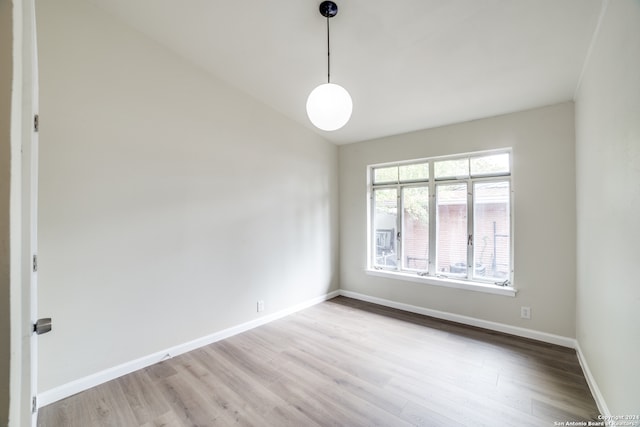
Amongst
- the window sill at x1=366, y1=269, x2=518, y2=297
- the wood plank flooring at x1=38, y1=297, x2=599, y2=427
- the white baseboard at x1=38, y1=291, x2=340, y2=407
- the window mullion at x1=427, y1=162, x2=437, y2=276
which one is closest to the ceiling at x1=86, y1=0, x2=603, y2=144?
the window mullion at x1=427, y1=162, x2=437, y2=276

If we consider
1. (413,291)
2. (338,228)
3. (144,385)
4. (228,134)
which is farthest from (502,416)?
(228,134)

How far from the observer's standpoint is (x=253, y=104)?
140 inches

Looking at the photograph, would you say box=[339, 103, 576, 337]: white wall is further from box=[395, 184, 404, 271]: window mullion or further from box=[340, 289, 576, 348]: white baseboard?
box=[395, 184, 404, 271]: window mullion

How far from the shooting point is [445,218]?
3.82 m

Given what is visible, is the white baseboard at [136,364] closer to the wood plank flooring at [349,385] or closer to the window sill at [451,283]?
the wood plank flooring at [349,385]

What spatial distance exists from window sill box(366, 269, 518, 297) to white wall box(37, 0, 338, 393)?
167 centimetres

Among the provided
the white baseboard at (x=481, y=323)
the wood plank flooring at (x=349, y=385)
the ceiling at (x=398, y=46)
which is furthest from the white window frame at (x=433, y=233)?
the ceiling at (x=398, y=46)

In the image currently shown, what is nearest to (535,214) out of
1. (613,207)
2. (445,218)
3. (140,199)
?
(445,218)

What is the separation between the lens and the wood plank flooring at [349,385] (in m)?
1.94

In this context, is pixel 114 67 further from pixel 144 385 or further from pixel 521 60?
pixel 521 60

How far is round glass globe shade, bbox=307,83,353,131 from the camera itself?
1.83 metres

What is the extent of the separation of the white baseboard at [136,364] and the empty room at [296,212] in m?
0.02

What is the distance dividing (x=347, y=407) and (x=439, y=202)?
2.88 m

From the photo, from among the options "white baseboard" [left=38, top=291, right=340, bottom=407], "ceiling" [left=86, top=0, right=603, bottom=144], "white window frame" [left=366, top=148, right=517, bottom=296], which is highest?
"ceiling" [left=86, top=0, right=603, bottom=144]
